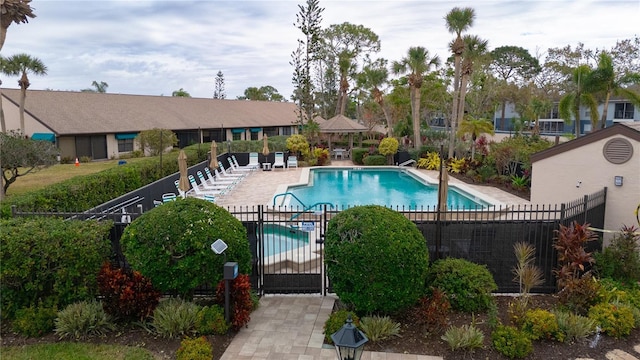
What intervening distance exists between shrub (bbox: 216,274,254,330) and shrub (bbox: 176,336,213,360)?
2.12ft

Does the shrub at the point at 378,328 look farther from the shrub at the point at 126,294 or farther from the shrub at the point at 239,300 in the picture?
the shrub at the point at 126,294

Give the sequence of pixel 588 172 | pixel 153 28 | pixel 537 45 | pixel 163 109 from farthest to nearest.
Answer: pixel 537 45
pixel 163 109
pixel 153 28
pixel 588 172

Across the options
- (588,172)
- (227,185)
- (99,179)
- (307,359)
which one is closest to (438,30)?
(227,185)

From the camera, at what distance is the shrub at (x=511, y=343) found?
5.37 metres

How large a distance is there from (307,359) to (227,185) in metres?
13.3

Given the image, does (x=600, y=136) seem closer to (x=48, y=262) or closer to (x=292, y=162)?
(x=48, y=262)

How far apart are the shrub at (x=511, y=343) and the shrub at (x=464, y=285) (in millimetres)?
820

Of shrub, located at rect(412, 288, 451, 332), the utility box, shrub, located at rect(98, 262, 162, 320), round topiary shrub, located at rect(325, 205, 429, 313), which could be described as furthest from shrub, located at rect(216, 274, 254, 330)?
shrub, located at rect(412, 288, 451, 332)

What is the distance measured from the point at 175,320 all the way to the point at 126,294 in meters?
0.83

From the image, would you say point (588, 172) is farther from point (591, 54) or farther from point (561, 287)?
point (591, 54)

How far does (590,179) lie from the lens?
9297 mm

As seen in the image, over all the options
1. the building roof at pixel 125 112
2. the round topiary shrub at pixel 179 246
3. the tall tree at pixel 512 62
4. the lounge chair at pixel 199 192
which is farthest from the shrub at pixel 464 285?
the tall tree at pixel 512 62

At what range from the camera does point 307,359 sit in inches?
212

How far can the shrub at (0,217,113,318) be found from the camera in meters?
5.87
